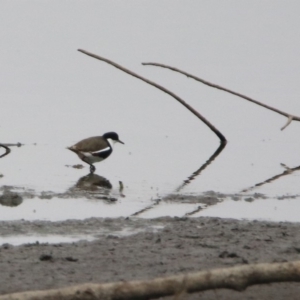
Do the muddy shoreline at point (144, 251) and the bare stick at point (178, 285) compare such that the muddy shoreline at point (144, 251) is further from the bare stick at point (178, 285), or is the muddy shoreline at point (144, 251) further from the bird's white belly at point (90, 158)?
the bird's white belly at point (90, 158)

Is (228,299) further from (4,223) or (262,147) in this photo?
(262,147)

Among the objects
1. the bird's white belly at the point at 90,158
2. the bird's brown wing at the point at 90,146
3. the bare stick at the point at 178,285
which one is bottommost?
the bare stick at the point at 178,285

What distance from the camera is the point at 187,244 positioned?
32.0 ft

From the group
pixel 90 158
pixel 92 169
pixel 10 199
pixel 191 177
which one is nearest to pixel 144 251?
pixel 10 199

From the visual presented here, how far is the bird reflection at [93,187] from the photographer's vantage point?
1338 cm

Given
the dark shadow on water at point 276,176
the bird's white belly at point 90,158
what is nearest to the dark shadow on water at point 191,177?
the dark shadow on water at point 276,176

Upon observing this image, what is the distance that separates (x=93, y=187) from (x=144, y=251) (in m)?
4.97

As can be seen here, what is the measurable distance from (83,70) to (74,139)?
30.5 ft

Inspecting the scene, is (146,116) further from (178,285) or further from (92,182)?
(178,285)

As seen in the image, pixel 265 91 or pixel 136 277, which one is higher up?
pixel 265 91

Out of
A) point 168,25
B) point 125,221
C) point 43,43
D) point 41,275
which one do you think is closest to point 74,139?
point 125,221

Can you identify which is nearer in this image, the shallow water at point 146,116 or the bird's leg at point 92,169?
the shallow water at point 146,116

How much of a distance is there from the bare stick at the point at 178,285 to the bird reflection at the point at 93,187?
6014 mm

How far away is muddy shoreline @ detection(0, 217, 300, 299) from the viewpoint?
26.7 feet
